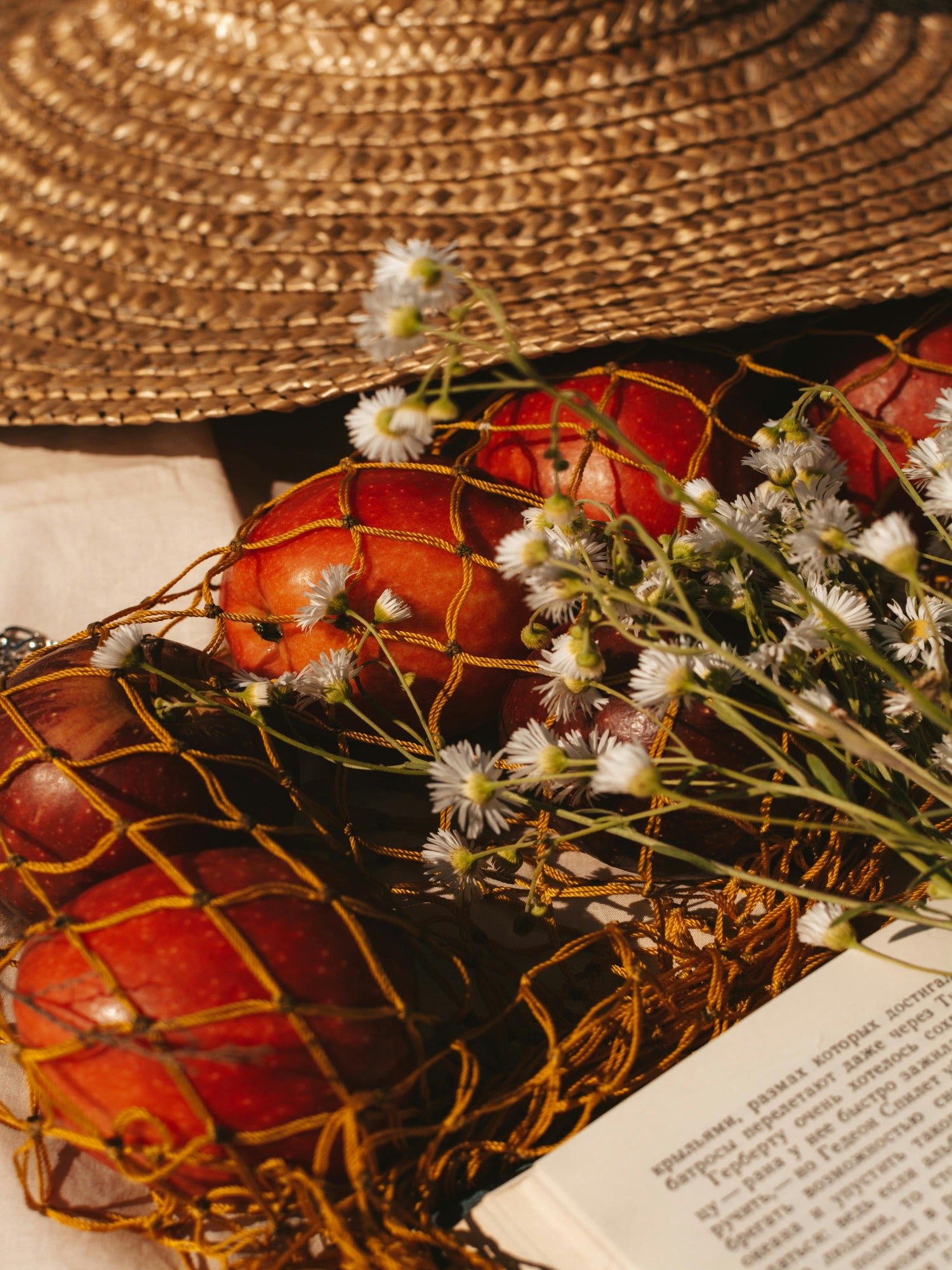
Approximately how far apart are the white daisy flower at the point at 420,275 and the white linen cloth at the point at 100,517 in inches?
16.2

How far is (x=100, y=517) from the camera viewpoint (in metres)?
0.76

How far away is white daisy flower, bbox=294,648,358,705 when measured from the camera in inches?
19.6

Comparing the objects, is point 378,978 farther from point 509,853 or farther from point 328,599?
point 328,599

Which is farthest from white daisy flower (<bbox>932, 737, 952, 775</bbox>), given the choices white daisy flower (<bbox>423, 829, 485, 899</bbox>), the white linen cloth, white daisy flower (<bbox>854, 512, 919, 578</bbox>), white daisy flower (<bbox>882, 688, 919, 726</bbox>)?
the white linen cloth

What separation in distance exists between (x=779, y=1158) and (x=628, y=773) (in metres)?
0.16

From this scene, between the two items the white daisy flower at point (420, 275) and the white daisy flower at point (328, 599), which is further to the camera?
the white daisy flower at point (328, 599)

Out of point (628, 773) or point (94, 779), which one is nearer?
point (628, 773)

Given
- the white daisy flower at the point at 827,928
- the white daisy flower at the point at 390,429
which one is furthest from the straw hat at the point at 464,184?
the white daisy flower at the point at 827,928

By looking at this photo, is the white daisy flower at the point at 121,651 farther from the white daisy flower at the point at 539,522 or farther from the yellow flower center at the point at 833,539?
the yellow flower center at the point at 833,539

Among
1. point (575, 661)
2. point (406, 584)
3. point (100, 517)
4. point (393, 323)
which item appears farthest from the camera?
point (100, 517)

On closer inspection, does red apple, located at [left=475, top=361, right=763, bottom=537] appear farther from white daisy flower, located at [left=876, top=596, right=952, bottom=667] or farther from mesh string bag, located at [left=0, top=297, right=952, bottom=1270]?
white daisy flower, located at [left=876, top=596, right=952, bottom=667]

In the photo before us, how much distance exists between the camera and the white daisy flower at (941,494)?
44 centimetres

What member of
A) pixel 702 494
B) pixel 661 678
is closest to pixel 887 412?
pixel 702 494

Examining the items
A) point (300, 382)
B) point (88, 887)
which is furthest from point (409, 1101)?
point (300, 382)
